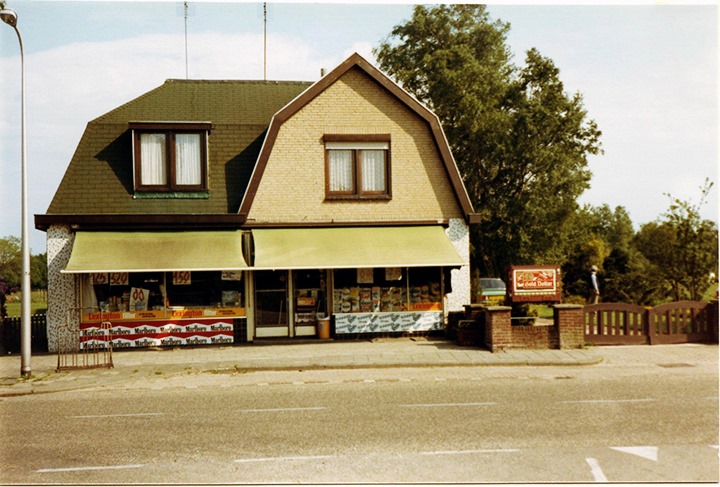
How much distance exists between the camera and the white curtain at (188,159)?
808 inches

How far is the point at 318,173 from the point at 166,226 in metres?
4.93

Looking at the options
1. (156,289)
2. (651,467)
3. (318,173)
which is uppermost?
(318,173)

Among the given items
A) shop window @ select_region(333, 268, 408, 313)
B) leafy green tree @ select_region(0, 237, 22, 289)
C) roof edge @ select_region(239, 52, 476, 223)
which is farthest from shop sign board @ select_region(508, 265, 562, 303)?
leafy green tree @ select_region(0, 237, 22, 289)

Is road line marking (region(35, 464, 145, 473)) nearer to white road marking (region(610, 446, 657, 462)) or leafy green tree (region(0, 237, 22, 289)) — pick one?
white road marking (region(610, 446, 657, 462))

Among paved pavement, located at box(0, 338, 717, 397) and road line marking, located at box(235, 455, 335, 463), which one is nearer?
road line marking, located at box(235, 455, 335, 463)

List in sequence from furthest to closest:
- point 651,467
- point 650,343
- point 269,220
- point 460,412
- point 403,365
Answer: point 269,220 < point 650,343 < point 403,365 < point 460,412 < point 651,467

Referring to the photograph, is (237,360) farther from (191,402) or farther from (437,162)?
(437,162)

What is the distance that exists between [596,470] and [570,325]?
10.1 metres

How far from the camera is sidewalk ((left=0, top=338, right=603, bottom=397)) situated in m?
15.3

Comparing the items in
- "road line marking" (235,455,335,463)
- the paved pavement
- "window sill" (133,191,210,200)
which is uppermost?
"window sill" (133,191,210,200)

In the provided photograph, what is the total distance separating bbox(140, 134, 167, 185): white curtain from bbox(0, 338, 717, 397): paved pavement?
5254 millimetres

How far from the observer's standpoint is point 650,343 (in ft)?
62.2

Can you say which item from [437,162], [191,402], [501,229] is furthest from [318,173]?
[501,229]

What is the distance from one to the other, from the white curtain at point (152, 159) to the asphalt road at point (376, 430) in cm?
796
